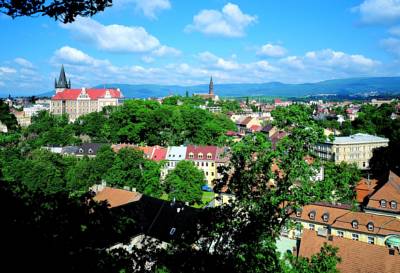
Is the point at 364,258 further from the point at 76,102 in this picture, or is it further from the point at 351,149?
the point at 76,102

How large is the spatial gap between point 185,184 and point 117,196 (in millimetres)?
11384

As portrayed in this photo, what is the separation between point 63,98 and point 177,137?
177ft

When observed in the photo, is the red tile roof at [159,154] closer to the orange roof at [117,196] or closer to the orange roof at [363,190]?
the orange roof at [117,196]

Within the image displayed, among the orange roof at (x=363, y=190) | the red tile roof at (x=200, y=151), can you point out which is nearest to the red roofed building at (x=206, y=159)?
the red tile roof at (x=200, y=151)

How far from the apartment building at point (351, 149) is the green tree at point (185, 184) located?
32.6 meters

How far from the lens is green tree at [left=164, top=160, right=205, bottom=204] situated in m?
40.9

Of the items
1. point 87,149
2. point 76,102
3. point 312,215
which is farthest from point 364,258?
point 76,102

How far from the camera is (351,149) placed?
70.5 m

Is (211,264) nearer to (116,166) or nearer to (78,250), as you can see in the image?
(78,250)

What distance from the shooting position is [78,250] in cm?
663

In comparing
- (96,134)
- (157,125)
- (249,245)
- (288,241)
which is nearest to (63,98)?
(96,134)

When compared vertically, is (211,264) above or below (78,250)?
below

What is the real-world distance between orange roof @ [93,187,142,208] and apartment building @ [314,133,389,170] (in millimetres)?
44440

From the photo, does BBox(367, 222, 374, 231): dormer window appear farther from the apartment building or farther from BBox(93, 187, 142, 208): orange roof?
the apartment building
